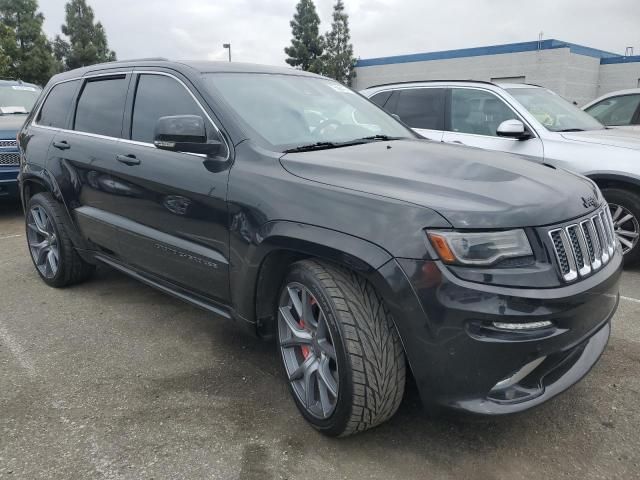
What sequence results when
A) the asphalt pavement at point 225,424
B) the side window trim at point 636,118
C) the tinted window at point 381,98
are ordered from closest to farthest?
the asphalt pavement at point 225,424 < the tinted window at point 381,98 < the side window trim at point 636,118

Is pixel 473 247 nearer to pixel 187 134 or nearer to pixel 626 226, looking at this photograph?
pixel 187 134

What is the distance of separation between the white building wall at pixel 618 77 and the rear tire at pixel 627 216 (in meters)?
25.4

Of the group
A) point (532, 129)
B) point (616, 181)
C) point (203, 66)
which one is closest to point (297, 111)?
point (203, 66)

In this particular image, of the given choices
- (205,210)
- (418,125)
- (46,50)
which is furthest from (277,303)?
(46,50)

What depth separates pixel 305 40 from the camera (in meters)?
43.9

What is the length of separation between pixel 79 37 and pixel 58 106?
40323mm

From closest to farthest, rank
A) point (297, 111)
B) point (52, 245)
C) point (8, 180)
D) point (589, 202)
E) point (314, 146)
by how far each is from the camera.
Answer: point (589, 202) < point (314, 146) < point (297, 111) < point (52, 245) < point (8, 180)

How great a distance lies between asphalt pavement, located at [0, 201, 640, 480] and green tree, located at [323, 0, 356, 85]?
121ft

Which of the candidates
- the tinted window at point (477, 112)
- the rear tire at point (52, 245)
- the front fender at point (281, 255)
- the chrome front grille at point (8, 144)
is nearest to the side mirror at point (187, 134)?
the front fender at point (281, 255)

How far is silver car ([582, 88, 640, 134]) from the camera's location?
7.18m

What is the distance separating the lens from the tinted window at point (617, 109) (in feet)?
23.7

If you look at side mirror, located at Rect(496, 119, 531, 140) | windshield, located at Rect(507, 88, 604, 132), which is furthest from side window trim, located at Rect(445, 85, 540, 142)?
side mirror, located at Rect(496, 119, 531, 140)

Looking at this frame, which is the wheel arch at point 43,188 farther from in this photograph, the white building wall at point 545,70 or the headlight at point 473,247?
the white building wall at point 545,70

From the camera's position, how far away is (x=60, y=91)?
4.55 metres
